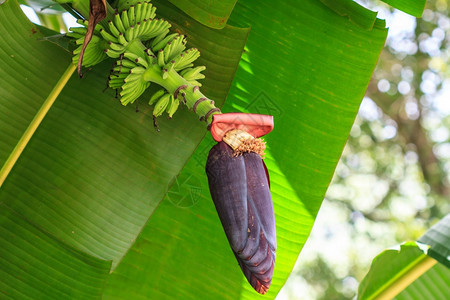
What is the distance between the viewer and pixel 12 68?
833mm

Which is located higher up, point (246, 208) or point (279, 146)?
point (279, 146)

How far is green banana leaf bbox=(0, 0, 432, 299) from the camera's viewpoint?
33.3 inches

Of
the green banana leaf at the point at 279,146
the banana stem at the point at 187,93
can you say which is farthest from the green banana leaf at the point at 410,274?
the banana stem at the point at 187,93

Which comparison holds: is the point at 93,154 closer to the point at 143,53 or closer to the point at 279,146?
the point at 143,53

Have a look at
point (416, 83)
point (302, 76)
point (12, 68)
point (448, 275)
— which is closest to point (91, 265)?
point (12, 68)

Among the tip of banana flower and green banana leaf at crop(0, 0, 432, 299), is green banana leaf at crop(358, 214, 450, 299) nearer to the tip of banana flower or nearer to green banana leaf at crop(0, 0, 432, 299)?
green banana leaf at crop(0, 0, 432, 299)

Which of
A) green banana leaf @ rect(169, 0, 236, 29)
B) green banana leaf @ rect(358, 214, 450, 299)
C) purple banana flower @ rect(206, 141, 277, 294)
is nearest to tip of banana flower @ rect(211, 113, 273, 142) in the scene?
purple banana flower @ rect(206, 141, 277, 294)

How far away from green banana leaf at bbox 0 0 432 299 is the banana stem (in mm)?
168

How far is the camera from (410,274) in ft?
3.18

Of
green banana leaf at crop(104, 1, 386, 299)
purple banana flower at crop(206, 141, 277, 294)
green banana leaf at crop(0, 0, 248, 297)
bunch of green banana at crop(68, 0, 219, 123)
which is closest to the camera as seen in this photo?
purple banana flower at crop(206, 141, 277, 294)

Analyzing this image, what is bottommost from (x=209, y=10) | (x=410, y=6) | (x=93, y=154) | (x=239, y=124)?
(x=93, y=154)

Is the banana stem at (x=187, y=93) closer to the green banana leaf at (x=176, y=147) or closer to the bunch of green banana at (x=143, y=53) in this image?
the bunch of green banana at (x=143, y=53)

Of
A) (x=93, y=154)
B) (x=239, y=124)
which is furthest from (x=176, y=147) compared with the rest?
(x=239, y=124)

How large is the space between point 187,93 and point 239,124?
96 mm
